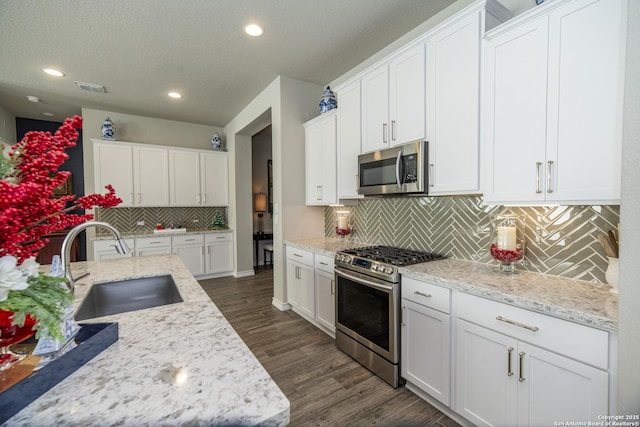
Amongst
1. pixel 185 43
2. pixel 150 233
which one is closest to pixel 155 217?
pixel 150 233

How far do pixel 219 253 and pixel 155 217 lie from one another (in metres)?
1.34

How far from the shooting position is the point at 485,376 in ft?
5.06

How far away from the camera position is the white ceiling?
226cm

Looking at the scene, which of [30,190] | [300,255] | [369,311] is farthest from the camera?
[300,255]

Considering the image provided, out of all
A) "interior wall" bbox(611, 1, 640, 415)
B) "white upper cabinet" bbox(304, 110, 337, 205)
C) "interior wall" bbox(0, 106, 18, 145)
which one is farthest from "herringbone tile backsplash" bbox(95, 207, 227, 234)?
"interior wall" bbox(611, 1, 640, 415)

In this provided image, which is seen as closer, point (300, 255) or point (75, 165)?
point (300, 255)

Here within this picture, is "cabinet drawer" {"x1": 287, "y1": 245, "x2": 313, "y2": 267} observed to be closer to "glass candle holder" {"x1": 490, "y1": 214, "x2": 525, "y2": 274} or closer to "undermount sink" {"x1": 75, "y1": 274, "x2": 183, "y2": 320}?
"undermount sink" {"x1": 75, "y1": 274, "x2": 183, "y2": 320}

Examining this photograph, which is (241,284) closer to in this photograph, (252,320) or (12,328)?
(252,320)

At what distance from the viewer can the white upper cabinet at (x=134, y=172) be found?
441cm

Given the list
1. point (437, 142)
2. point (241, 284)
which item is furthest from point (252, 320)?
point (437, 142)

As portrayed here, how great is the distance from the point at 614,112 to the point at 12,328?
233 cm

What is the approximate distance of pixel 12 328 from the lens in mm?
737

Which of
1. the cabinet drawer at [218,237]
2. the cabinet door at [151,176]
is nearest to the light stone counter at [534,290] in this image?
the cabinet drawer at [218,237]

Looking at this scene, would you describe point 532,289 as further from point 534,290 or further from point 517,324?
point 517,324
